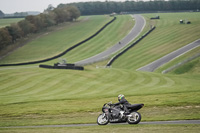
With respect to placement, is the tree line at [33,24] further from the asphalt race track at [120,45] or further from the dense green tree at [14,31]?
the asphalt race track at [120,45]

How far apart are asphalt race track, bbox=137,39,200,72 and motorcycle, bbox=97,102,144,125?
50155 mm

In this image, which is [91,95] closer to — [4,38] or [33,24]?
[4,38]

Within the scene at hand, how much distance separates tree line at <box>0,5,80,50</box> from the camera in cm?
10895

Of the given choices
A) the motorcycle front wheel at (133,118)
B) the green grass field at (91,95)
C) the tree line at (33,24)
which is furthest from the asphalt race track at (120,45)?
the motorcycle front wheel at (133,118)

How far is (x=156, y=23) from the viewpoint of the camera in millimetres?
133500

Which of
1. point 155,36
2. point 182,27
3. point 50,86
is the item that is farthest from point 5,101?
point 182,27

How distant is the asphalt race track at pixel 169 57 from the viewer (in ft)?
240

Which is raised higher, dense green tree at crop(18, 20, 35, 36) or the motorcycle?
dense green tree at crop(18, 20, 35, 36)

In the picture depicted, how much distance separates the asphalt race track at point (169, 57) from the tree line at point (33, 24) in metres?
56.0

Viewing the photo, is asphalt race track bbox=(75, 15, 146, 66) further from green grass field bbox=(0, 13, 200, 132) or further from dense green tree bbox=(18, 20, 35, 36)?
dense green tree bbox=(18, 20, 35, 36)

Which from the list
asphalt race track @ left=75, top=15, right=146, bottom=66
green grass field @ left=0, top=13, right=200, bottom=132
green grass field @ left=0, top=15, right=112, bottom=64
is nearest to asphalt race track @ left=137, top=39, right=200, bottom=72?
green grass field @ left=0, top=13, right=200, bottom=132

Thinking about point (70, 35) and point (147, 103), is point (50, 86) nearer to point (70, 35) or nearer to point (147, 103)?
point (147, 103)

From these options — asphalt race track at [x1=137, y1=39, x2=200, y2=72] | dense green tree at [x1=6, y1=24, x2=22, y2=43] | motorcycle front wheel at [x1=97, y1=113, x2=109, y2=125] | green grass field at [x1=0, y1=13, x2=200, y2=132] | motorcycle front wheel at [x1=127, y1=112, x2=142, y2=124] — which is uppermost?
dense green tree at [x1=6, y1=24, x2=22, y2=43]

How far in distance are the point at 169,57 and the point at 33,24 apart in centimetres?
7407
